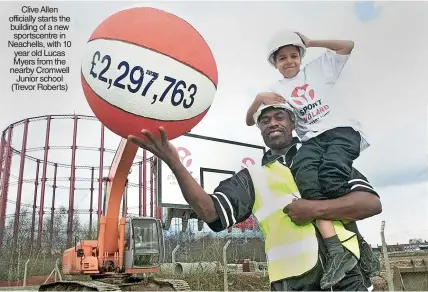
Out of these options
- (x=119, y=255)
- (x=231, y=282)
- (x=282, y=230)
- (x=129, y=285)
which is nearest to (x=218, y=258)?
(x=231, y=282)

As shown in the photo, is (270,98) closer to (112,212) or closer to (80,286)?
(112,212)

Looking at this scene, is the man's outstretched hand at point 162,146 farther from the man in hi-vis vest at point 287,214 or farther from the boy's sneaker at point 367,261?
the boy's sneaker at point 367,261

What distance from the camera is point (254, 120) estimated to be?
9.10 ft

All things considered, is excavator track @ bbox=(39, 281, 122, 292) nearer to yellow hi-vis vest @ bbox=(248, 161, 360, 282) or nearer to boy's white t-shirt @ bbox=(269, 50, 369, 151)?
yellow hi-vis vest @ bbox=(248, 161, 360, 282)

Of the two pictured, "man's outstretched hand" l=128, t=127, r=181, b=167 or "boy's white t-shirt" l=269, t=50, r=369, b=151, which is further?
"boy's white t-shirt" l=269, t=50, r=369, b=151

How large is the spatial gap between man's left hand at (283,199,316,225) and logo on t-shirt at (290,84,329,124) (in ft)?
1.72

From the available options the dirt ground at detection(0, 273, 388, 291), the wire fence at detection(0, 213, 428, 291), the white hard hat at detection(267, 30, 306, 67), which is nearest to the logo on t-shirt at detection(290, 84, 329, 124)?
the white hard hat at detection(267, 30, 306, 67)

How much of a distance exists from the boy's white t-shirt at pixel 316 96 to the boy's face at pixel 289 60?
0.12 ft

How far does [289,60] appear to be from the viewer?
275 centimetres

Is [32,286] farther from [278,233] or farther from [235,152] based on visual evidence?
[278,233]

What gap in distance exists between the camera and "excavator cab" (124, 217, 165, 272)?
5.66 metres

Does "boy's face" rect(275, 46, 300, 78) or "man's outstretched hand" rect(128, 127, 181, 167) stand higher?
"boy's face" rect(275, 46, 300, 78)

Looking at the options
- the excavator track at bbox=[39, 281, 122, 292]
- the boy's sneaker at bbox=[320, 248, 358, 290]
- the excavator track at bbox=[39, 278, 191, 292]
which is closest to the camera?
the boy's sneaker at bbox=[320, 248, 358, 290]

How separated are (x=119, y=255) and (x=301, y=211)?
3856mm
